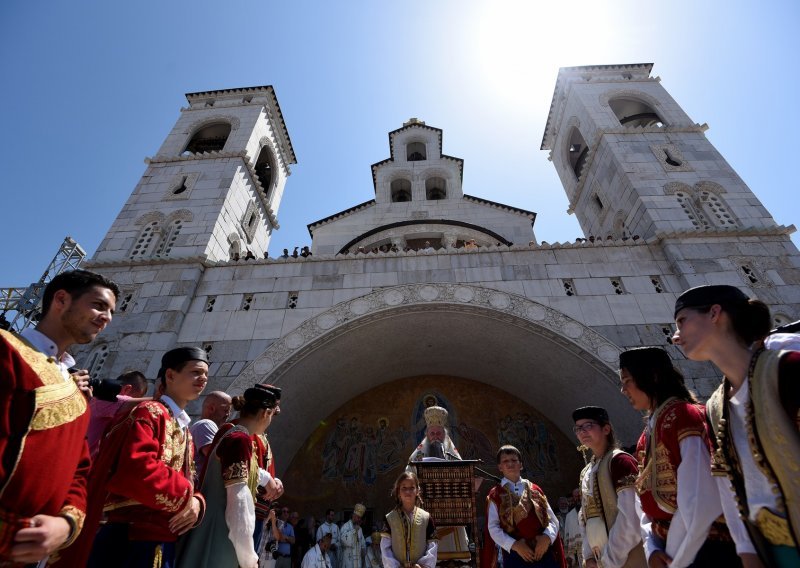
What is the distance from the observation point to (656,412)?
8.07 feet

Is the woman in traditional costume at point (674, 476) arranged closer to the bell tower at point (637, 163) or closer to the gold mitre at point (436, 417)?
the gold mitre at point (436, 417)

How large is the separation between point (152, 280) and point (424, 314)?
6.27m

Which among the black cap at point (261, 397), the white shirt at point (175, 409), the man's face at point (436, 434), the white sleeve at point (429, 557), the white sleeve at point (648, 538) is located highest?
Answer: the man's face at point (436, 434)

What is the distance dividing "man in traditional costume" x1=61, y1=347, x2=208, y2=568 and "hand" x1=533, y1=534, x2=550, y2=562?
2.89 meters

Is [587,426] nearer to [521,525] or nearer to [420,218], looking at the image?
[521,525]

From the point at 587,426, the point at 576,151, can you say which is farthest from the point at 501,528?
the point at 576,151

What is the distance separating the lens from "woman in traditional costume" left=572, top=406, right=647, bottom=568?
2857mm

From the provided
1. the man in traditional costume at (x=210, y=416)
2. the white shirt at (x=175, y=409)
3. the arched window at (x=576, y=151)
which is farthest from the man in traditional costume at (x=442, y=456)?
the arched window at (x=576, y=151)

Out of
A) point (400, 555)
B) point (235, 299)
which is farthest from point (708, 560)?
point (235, 299)

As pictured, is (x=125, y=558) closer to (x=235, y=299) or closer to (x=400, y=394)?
(x=235, y=299)

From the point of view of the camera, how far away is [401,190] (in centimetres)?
1812

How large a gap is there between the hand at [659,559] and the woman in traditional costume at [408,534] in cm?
210

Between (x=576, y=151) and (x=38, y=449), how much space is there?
1840cm

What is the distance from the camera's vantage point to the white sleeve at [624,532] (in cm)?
282
